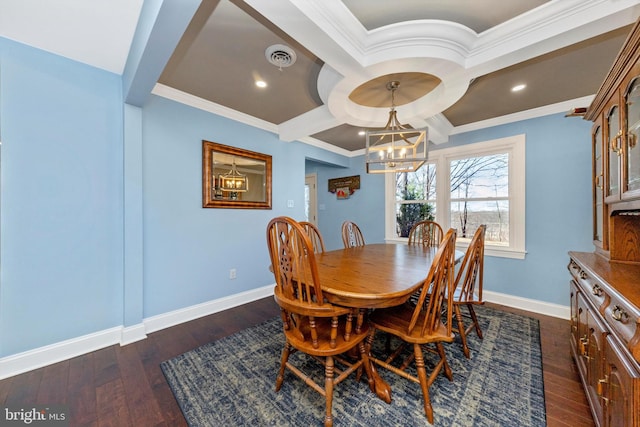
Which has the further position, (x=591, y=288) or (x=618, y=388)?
(x=591, y=288)

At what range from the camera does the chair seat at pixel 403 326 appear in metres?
1.29

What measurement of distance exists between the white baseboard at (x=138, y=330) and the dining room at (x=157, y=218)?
0.03 ft

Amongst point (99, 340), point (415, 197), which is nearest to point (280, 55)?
point (99, 340)

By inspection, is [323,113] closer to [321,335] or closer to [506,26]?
[506,26]

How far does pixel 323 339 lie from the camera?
1305mm

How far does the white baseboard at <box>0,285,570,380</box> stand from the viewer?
1.70 metres

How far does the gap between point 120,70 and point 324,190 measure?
3712 mm

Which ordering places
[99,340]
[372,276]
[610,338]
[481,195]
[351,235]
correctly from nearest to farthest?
[610,338]
[372,276]
[99,340]
[351,235]
[481,195]

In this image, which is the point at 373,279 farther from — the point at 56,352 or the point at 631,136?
the point at 56,352

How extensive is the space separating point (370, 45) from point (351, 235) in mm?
2015

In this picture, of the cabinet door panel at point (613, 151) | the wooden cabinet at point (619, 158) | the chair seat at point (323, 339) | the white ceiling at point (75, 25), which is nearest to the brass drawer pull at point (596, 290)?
the wooden cabinet at point (619, 158)

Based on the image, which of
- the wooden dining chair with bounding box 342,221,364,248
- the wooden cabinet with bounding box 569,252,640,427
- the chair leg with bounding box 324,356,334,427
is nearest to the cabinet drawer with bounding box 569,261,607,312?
the wooden cabinet with bounding box 569,252,640,427

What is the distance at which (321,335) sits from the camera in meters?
1.35

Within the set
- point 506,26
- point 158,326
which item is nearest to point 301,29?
point 506,26
